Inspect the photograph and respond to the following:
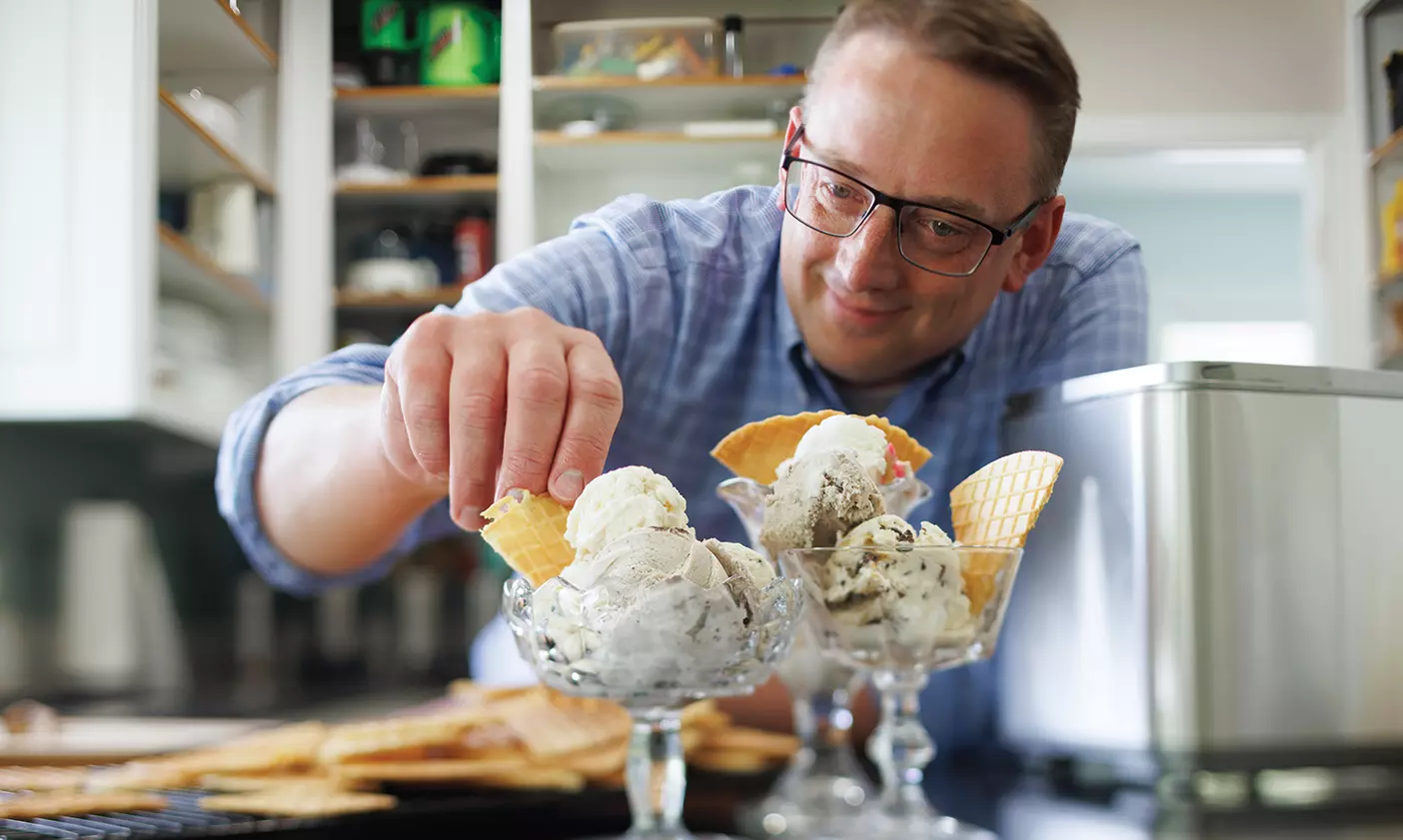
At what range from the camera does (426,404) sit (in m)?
0.61

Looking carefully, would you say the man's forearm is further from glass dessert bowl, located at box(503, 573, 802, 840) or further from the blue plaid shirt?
glass dessert bowl, located at box(503, 573, 802, 840)

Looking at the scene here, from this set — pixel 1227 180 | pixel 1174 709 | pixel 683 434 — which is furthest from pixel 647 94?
pixel 1174 709

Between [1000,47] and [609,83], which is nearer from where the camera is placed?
[1000,47]

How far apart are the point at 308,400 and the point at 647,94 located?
0.89 feet

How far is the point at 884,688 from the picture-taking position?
0.61 meters

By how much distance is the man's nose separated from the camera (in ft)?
1.98

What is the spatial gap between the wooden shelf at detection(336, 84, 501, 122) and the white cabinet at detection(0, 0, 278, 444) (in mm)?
53

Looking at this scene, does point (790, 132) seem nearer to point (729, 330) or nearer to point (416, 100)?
point (729, 330)

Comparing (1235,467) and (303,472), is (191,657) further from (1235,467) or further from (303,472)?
(1235,467)

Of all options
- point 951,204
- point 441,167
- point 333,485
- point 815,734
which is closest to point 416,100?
point 441,167

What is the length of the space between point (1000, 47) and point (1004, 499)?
0.23m

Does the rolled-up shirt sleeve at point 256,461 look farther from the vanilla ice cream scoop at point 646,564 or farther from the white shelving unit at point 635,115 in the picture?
the vanilla ice cream scoop at point 646,564

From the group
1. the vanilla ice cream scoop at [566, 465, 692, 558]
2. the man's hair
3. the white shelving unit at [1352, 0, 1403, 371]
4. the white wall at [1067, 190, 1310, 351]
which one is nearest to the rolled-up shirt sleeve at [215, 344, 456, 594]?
the vanilla ice cream scoop at [566, 465, 692, 558]

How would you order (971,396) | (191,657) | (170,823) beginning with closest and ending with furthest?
(170,823) < (971,396) < (191,657)
